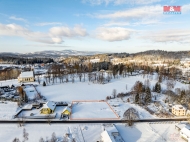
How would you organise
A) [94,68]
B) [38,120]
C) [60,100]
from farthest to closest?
1. [94,68]
2. [60,100]
3. [38,120]

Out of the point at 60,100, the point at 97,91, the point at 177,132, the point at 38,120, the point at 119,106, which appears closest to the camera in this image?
the point at 177,132

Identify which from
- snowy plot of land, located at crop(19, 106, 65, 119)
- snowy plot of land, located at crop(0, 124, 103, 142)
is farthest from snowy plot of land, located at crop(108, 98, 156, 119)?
snowy plot of land, located at crop(19, 106, 65, 119)

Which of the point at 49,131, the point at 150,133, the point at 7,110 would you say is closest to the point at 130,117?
the point at 150,133

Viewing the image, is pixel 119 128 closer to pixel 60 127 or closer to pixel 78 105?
pixel 60 127

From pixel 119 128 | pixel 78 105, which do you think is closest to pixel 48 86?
pixel 78 105

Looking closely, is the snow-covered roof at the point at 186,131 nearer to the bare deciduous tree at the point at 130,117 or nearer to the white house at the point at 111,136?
the bare deciduous tree at the point at 130,117

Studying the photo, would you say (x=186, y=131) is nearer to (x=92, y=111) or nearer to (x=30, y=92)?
(x=92, y=111)
